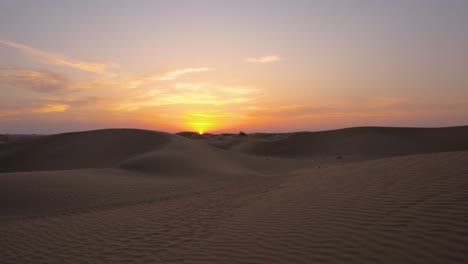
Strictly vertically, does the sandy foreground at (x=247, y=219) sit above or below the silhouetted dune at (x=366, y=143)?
below

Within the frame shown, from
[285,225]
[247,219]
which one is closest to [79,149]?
[247,219]

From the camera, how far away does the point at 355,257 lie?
3.74 meters

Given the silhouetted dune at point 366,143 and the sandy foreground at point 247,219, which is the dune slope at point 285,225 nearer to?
the sandy foreground at point 247,219

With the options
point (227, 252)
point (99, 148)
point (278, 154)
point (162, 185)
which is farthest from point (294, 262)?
point (278, 154)

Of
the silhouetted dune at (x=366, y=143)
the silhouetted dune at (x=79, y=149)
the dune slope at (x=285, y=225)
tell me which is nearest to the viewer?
the dune slope at (x=285, y=225)

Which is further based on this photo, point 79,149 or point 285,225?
point 79,149

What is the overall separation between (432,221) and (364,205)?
1213mm

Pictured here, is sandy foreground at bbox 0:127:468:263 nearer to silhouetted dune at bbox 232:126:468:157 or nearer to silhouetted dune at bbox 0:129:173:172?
silhouetted dune at bbox 0:129:173:172

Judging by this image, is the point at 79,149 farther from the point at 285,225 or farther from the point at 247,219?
the point at 285,225

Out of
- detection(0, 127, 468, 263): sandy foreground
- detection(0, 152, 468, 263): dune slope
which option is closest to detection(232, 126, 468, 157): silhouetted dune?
detection(0, 127, 468, 263): sandy foreground

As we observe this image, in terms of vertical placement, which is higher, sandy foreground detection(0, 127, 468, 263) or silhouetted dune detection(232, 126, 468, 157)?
silhouetted dune detection(232, 126, 468, 157)

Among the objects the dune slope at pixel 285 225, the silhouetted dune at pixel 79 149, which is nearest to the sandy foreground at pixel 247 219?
the dune slope at pixel 285 225

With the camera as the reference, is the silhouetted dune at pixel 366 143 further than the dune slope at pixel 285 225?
Yes

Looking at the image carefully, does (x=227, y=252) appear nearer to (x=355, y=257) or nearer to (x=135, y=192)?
(x=355, y=257)
